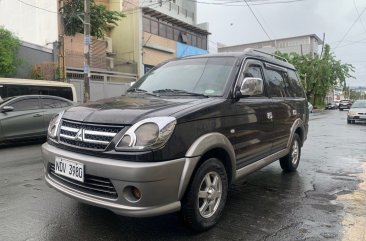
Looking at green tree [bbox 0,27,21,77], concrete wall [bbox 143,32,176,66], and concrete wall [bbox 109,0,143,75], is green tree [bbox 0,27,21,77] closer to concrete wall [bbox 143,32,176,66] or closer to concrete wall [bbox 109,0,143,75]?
concrete wall [bbox 109,0,143,75]

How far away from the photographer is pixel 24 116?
10.2 m

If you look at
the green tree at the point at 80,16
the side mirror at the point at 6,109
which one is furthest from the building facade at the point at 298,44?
the side mirror at the point at 6,109

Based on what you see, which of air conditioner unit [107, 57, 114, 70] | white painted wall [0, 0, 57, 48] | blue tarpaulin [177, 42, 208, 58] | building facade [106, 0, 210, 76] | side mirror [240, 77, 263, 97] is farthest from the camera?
blue tarpaulin [177, 42, 208, 58]

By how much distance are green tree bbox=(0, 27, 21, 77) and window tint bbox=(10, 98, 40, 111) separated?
8.38 m

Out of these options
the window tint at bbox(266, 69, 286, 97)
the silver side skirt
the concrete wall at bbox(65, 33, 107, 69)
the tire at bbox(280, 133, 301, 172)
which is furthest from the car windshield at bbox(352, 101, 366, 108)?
the silver side skirt

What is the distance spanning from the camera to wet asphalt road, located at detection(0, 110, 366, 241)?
149 inches

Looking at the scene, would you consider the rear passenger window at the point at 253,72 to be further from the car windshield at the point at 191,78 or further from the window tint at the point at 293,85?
the window tint at the point at 293,85

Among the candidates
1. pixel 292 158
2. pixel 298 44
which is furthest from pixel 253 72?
pixel 298 44

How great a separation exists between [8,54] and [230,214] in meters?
16.7

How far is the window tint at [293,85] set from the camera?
655 centimetres

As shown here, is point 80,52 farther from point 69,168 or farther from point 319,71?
point 319,71

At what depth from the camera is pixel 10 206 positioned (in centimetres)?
458

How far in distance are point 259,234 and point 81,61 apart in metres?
21.8

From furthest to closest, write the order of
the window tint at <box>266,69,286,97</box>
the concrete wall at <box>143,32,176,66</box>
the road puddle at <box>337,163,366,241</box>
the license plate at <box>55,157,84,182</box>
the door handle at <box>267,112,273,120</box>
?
1. the concrete wall at <box>143,32,176,66</box>
2. the window tint at <box>266,69,286,97</box>
3. the door handle at <box>267,112,273,120</box>
4. the road puddle at <box>337,163,366,241</box>
5. the license plate at <box>55,157,84,182</box>
